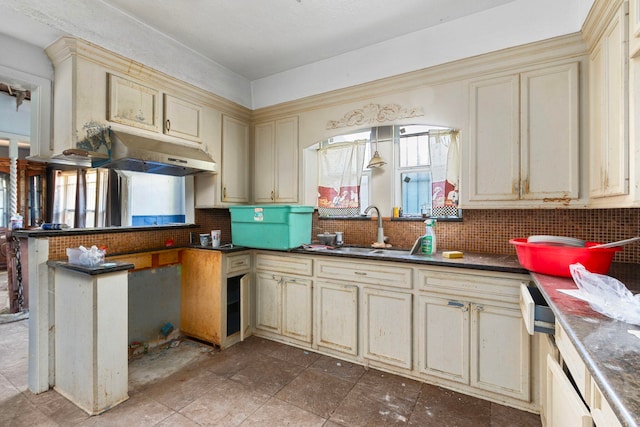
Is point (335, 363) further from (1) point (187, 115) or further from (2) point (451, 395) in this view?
(1) point (187, 115)

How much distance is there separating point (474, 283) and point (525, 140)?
45.6 inches

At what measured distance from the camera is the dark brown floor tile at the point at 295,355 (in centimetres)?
256

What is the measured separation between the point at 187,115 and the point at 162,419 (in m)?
2.58

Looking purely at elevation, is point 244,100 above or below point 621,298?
above

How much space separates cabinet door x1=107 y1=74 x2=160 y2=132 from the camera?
244 centimetres

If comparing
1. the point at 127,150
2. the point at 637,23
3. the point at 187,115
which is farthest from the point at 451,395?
the point at 187,115

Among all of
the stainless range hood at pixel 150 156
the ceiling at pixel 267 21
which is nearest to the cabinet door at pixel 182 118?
the stainless range hood at pixel 150 156

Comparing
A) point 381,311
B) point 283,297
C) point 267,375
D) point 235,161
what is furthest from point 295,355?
point 235,161

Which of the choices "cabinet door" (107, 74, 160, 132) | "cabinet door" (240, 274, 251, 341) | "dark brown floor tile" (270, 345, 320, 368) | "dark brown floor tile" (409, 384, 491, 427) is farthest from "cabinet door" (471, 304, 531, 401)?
"cabinet door" (107, 74, 160, 132)

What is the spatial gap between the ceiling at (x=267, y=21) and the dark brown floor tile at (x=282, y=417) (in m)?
2.96

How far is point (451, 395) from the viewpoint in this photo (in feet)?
6.79

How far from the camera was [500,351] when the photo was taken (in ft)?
6.45

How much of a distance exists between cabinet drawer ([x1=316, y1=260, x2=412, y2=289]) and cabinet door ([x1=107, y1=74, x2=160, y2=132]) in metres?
2.01

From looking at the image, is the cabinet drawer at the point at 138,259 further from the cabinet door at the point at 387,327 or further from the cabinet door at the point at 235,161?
the cabinet door at the point at 387,327
